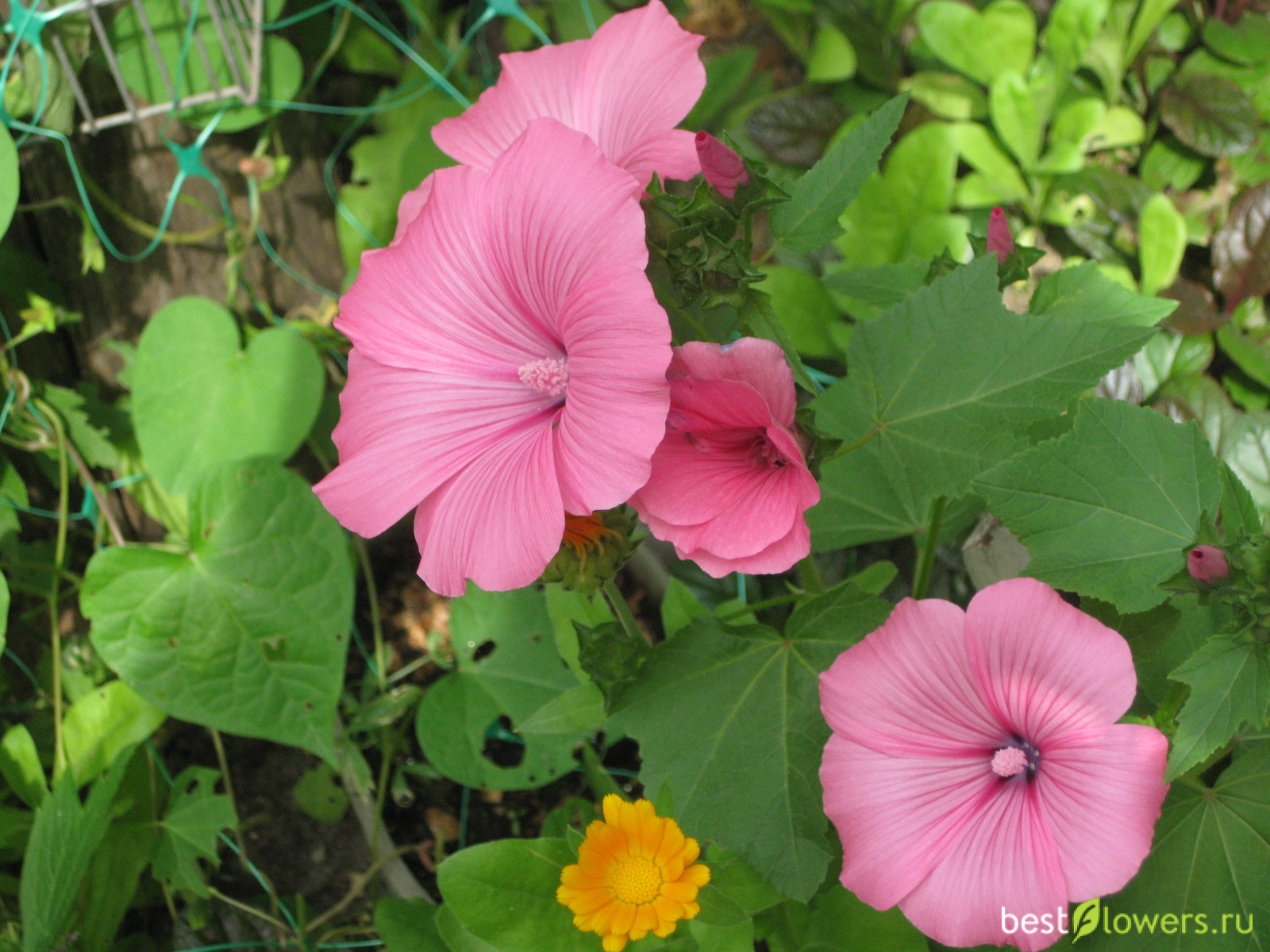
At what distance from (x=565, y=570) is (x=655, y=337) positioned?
0.22 metres

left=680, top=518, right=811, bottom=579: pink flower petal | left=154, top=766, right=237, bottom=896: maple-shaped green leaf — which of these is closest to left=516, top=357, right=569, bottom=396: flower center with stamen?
left=680, top=518, right=811, bottom=579: pink flower petal

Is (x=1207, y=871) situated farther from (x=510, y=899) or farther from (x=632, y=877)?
(x=510, y=899)

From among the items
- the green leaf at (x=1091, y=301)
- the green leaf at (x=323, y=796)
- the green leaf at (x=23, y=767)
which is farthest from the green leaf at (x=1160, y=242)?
the green leaf at (x=23, y=767)

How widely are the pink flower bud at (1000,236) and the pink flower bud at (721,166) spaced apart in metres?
0.25

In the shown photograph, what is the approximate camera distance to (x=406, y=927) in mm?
848

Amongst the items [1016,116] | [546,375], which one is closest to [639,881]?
[546,375]

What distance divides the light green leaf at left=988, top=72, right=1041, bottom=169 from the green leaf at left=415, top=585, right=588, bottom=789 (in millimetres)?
968

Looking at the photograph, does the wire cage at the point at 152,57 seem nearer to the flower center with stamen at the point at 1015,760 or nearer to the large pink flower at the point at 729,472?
the large pink flower at the point at 729,472

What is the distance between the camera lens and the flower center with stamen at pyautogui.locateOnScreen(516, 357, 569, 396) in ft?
1.83

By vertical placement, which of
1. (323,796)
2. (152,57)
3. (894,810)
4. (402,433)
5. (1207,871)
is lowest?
(323,796)

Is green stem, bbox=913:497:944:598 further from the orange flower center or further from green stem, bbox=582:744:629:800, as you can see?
green stem, bbox=582:744:629:800

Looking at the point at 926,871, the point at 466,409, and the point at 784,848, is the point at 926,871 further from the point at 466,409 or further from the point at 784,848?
the point at 466,409

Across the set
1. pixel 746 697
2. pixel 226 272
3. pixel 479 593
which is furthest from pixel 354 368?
pixel 226 272

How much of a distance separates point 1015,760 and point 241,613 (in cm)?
77
